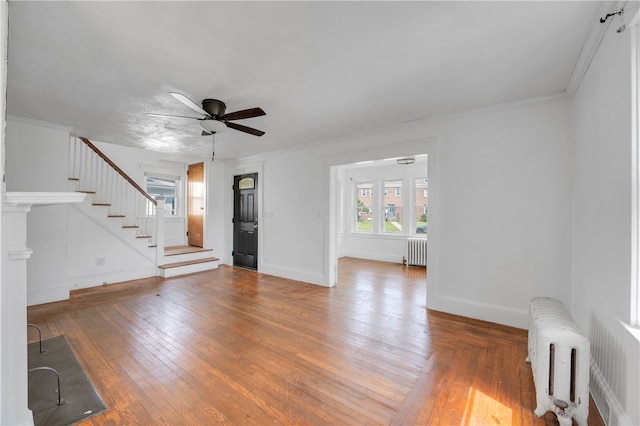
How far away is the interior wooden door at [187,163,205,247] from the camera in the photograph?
694 centimetres

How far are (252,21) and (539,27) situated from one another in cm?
199

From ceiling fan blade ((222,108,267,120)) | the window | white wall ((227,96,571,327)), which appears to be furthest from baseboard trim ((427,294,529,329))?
the window

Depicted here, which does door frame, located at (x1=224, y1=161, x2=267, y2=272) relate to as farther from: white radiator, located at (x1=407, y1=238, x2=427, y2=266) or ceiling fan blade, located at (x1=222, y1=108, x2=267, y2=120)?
white radiator, located at (x1=407, y1=238, x2=427, y2=266)

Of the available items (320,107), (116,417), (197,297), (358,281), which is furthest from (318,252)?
(116,417)

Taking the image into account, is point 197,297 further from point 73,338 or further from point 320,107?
point 320,107

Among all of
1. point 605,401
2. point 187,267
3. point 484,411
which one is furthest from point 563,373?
point 187,267

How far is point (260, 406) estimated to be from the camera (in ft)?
6.28

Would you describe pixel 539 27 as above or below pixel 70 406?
above

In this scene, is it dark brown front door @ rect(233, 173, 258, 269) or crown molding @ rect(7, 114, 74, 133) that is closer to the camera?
crown molding @ rect(7, 114, 74, 133)

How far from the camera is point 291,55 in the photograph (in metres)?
2.25

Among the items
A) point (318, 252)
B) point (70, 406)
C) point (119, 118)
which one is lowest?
point (70, 406)

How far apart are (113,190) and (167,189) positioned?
7.08 feet

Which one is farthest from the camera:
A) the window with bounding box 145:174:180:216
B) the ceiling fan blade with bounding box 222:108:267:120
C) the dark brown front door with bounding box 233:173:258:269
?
the window with bounding box 145:174:180:216

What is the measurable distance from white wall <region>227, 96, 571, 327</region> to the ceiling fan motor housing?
236cm
